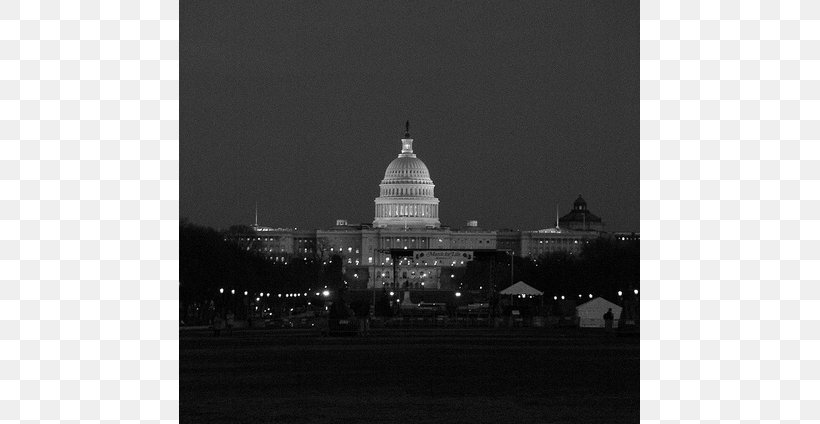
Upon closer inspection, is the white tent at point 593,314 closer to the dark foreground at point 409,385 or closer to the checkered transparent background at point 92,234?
the dark foreground at point 409,385

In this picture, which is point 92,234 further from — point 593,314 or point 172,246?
point 593,314

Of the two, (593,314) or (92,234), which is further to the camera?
(593,314)

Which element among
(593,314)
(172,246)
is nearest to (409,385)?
(172,246)

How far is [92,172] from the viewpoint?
15891mm

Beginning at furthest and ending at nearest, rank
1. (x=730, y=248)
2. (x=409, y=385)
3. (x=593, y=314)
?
(x=593, y=314) → (x=409, y=385) → (x=730, y=248)

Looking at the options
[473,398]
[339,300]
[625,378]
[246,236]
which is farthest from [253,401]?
[246,236]

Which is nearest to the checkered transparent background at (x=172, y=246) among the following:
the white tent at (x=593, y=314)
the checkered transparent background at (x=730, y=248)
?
the checkered transparent background at (x=730, y=248)

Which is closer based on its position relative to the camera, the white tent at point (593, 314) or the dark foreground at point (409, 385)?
the dark foreground at point (409, 385)

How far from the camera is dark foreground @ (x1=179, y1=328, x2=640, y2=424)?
70.6 feet

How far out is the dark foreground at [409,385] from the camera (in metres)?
21.5

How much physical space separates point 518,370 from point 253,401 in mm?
10274

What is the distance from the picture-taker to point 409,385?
92.1 ft

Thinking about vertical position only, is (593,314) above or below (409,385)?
below

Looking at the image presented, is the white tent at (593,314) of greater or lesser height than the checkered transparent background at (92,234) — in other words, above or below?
below
